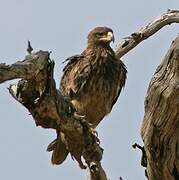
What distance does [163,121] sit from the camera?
14.3ft

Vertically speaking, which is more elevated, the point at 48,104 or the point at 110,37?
the point at 110,37

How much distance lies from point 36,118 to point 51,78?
363 mm

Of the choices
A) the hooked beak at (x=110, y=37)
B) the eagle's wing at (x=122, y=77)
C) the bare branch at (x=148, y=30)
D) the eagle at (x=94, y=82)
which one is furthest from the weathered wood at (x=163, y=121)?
the hooked beak at (x=110, y=37)

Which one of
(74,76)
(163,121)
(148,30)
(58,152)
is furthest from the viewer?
(74,76)

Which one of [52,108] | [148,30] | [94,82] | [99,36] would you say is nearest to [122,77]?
[94,82]

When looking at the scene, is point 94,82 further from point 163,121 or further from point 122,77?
point 163,121

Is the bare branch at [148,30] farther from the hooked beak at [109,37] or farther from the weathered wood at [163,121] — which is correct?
the weathered wood at [163,121]

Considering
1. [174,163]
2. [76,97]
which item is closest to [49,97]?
[174,163]

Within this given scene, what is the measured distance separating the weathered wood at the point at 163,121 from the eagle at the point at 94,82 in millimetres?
2773

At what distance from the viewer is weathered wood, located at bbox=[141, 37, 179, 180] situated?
168 inches

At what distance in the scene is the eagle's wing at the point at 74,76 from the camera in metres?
7.24

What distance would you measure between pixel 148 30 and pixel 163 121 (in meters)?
2.10

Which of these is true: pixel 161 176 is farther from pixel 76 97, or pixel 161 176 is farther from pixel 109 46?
pixel 109 46

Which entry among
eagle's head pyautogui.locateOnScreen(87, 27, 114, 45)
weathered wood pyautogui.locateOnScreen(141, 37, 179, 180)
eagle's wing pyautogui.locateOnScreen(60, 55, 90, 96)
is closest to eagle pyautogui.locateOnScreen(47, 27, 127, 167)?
eagle's wing pyautogui.locateOnScreen(60, 55, 90, 96)
